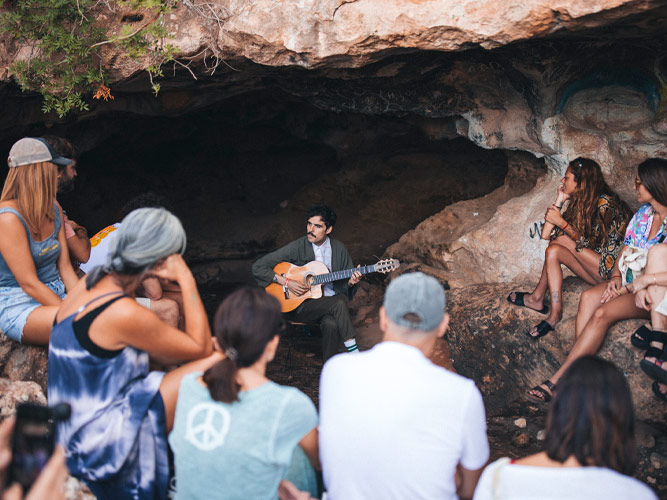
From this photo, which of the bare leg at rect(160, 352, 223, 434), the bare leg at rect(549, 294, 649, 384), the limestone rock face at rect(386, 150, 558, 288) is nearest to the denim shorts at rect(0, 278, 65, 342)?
the bare leg at rect(160, 352, 223, 434)

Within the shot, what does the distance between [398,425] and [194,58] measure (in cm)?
356

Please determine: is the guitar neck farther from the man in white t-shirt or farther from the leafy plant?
the man in white t-shirt

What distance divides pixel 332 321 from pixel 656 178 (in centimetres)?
253

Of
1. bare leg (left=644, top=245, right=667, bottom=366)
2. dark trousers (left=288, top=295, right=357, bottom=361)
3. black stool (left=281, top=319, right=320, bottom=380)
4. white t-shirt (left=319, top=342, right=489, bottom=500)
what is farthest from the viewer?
black stool (left=281, top=319, right=320, bottom=380)

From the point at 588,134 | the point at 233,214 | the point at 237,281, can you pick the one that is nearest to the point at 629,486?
the point at 588,134

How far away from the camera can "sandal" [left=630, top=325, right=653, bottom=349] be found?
3.59 m

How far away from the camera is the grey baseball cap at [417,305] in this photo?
2053 mm

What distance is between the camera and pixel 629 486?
1691mm

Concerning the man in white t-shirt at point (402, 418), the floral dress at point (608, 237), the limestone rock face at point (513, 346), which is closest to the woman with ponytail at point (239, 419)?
the man in white t-shirt at point (402, 418)

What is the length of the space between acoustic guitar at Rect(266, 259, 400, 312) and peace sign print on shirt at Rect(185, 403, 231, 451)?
295 centimetres

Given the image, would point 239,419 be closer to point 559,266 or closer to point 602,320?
point 602,320

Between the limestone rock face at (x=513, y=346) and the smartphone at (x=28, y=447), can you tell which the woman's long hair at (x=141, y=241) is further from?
the limestone rock face at (x=513, y=346)

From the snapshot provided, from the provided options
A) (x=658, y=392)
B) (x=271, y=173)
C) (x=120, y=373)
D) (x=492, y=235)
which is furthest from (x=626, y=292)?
(x=271, y=173)

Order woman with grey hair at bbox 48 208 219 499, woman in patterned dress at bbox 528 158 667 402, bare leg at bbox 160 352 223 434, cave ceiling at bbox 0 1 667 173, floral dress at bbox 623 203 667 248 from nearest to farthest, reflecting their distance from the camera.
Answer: woman with grey hair at bbox 48 208 219 499, bare leg at bbox 160 352 223 434, woman in patterned dress at bbox 528 158 667 402, floral dress at bbox 623 203 667 248, cave ceiling at bbox 0 1 667 173
